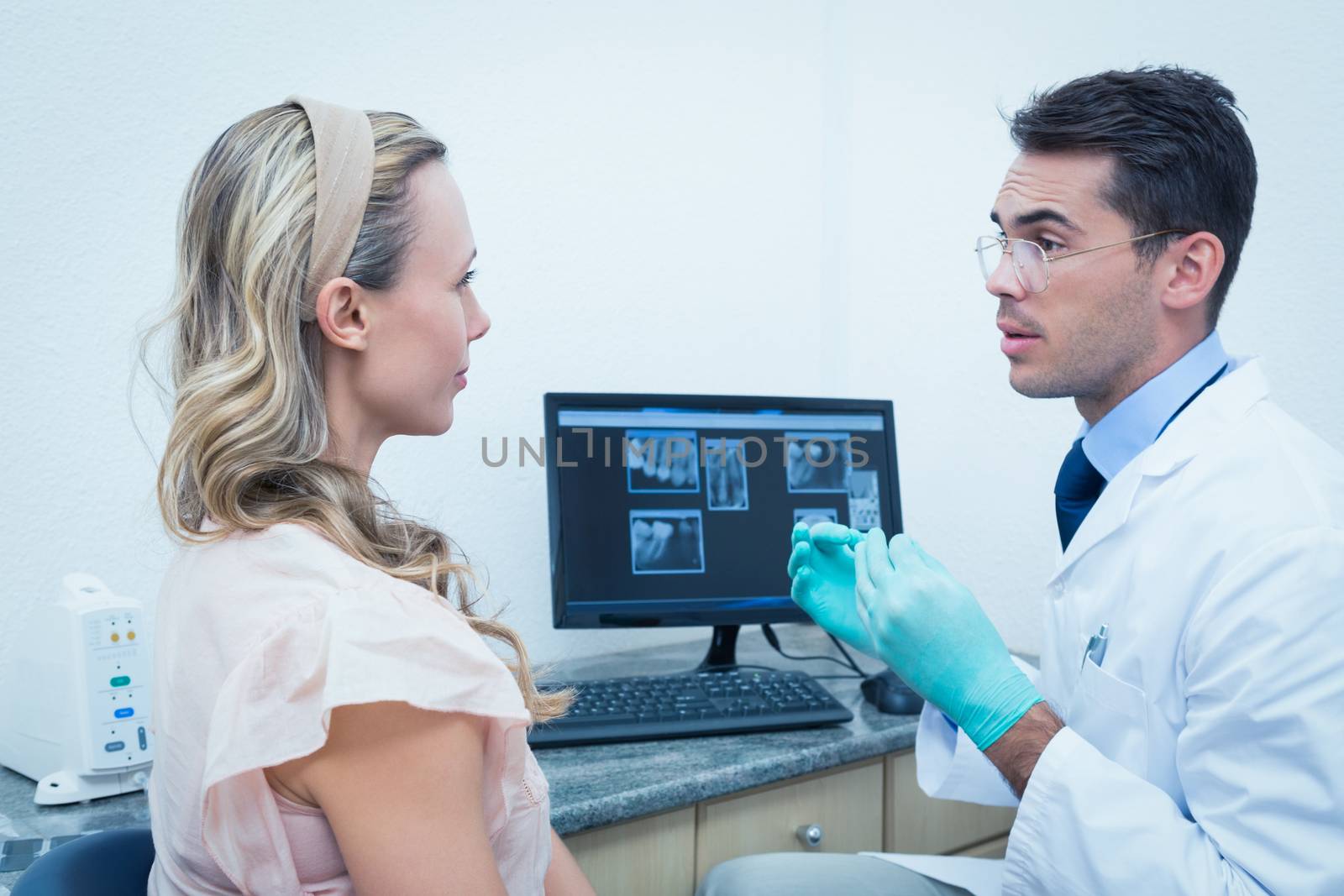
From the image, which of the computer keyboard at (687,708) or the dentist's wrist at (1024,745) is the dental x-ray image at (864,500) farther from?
the dentist's wrist at (1024,745)

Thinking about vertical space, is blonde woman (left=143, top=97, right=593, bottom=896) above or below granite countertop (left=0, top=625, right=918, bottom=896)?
above

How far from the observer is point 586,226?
1.84 meters

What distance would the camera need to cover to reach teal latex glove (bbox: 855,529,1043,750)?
1.12 m

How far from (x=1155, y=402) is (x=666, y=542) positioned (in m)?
0.77

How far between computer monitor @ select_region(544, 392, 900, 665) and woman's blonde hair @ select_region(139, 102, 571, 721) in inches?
26.8

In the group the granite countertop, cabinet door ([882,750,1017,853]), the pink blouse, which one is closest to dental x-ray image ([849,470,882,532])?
the granite countertop

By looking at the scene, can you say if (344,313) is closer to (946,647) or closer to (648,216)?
(946,647)

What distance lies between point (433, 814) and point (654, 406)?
100 cm

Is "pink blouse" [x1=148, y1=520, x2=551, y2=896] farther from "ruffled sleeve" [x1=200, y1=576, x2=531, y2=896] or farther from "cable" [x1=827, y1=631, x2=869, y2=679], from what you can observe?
"cable" [x1=827, y1=631, x2=869, y2=679]

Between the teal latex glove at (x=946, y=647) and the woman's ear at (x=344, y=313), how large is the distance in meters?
0.67

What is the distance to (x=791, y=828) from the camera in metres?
1.40

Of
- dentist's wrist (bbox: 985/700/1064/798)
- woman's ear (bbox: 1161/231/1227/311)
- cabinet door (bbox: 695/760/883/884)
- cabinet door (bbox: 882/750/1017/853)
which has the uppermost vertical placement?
woman's ear (bbox: 1161/231/1227/311)

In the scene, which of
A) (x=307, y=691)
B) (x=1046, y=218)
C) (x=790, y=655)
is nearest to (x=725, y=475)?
(x=790, y=655)

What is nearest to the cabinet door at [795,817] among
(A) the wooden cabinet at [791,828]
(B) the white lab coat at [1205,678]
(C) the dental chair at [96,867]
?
(A) the wooden cabinet at [791,828]
